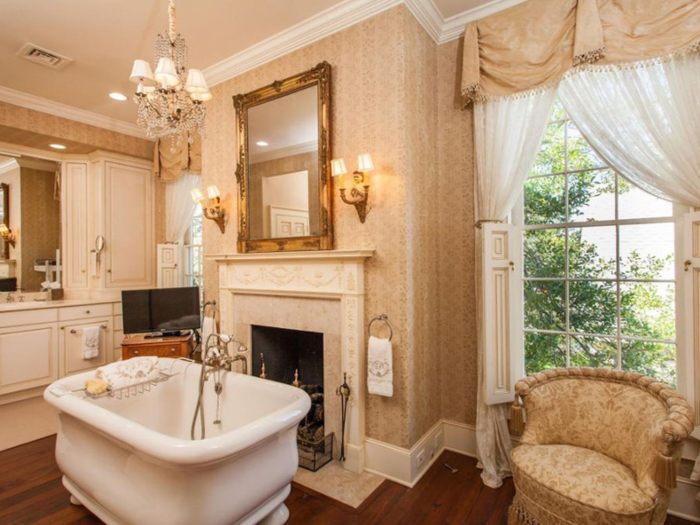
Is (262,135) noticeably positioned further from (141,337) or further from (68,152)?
(68,152)

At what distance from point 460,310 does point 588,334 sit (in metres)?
0.77

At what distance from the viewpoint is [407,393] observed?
2322 mm

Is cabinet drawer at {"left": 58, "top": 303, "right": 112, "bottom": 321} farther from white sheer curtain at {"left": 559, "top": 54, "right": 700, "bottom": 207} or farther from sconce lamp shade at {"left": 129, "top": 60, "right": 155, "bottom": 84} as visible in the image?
white sheer curtain at {"left": 559, "top": 54, "right": 700, "bottom": 207}

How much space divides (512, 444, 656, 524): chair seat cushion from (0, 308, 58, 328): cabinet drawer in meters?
4.32

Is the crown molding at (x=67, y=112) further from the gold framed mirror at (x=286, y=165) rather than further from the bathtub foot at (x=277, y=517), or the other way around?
the bathtub foot at (x=277, y=517)

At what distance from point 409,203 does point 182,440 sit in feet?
5.57

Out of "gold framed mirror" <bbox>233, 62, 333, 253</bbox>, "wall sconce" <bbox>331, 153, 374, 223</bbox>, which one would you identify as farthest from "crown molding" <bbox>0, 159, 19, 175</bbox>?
"wall sconce" <bbox>331, 153, 374, 223</bbox>

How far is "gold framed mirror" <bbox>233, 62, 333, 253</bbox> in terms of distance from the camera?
259cm

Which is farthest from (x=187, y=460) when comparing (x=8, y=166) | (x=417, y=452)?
(x=8, y=166)

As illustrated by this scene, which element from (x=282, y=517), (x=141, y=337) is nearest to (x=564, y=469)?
(x=282, y=517)

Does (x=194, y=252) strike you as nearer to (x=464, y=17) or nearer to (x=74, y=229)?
(x=74, y=229)

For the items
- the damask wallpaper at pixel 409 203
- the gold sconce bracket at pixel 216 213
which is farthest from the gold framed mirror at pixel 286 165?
the gold sconce bracket at pixel 216 213

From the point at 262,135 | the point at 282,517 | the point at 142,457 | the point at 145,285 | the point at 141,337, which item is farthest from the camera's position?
the point at 145,285

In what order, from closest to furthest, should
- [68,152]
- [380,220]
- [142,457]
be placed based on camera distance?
[142,457]
[380,220]
[68,152]
